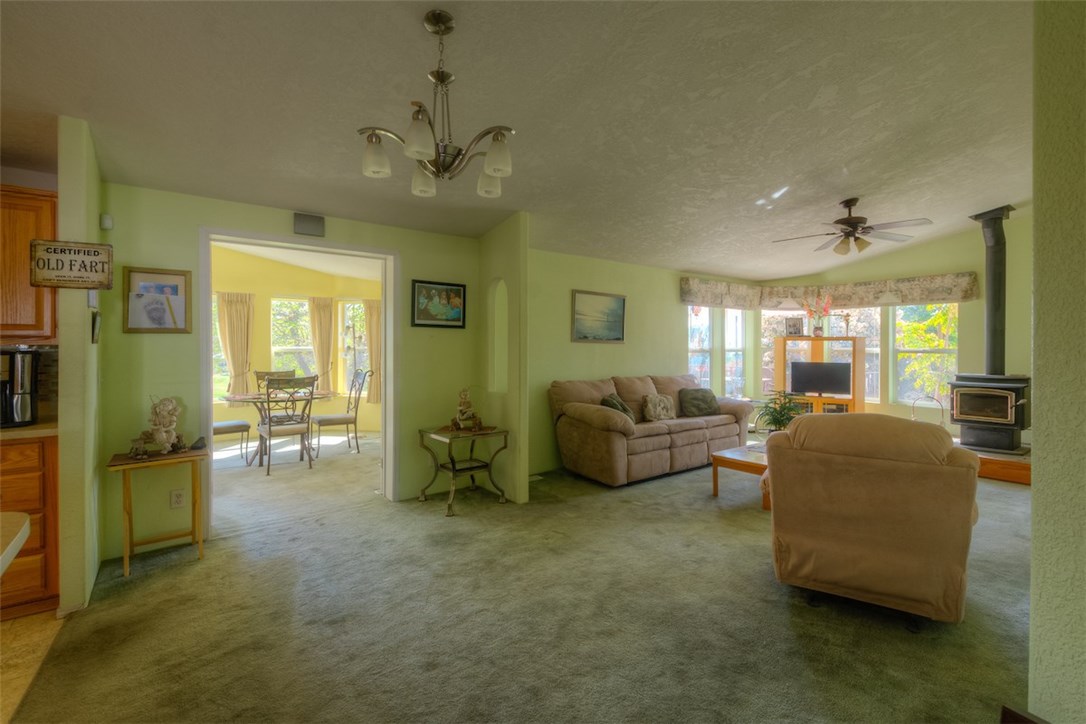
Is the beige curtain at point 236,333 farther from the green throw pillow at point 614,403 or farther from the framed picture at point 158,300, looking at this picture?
the green throw pillow at point 614,403

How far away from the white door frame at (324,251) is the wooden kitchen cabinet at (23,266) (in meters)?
0.74

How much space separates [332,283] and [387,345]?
405 centimetres

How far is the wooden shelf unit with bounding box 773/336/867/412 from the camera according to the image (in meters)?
6.30

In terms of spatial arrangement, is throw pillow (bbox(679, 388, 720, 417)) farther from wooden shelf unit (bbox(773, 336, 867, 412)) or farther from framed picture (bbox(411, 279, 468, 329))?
framed picture (bbox(411, 279, 468, 329))

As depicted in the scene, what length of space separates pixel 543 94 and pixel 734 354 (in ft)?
20.6

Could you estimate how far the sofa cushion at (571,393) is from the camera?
15.6ft

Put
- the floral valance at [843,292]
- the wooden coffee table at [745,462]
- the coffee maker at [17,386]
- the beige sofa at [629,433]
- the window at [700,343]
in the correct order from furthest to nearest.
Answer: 1. the window at [700,343]
2. the floral valance at [843,292]
3. the beige sofa at [629,433]
4. the wooden coffee table at [745,462]
5. the coffee maker at [17,386]

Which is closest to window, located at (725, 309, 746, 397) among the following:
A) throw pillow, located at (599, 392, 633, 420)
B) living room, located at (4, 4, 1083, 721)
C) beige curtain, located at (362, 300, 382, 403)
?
living room, located at (4, 4, 1083, 721)

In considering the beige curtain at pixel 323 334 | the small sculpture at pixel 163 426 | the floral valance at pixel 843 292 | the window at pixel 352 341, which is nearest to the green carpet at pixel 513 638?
the small sculpture at pixel 163 426

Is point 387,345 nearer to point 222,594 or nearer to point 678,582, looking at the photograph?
point 222,594

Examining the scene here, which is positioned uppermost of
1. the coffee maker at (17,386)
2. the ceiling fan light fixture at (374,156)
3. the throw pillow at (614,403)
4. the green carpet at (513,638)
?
the ceiling fan light fixture at (374,156)

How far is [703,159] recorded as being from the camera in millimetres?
3057

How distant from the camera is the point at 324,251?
12.1 ft

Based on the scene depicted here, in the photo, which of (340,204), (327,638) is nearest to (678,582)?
(327,638)
